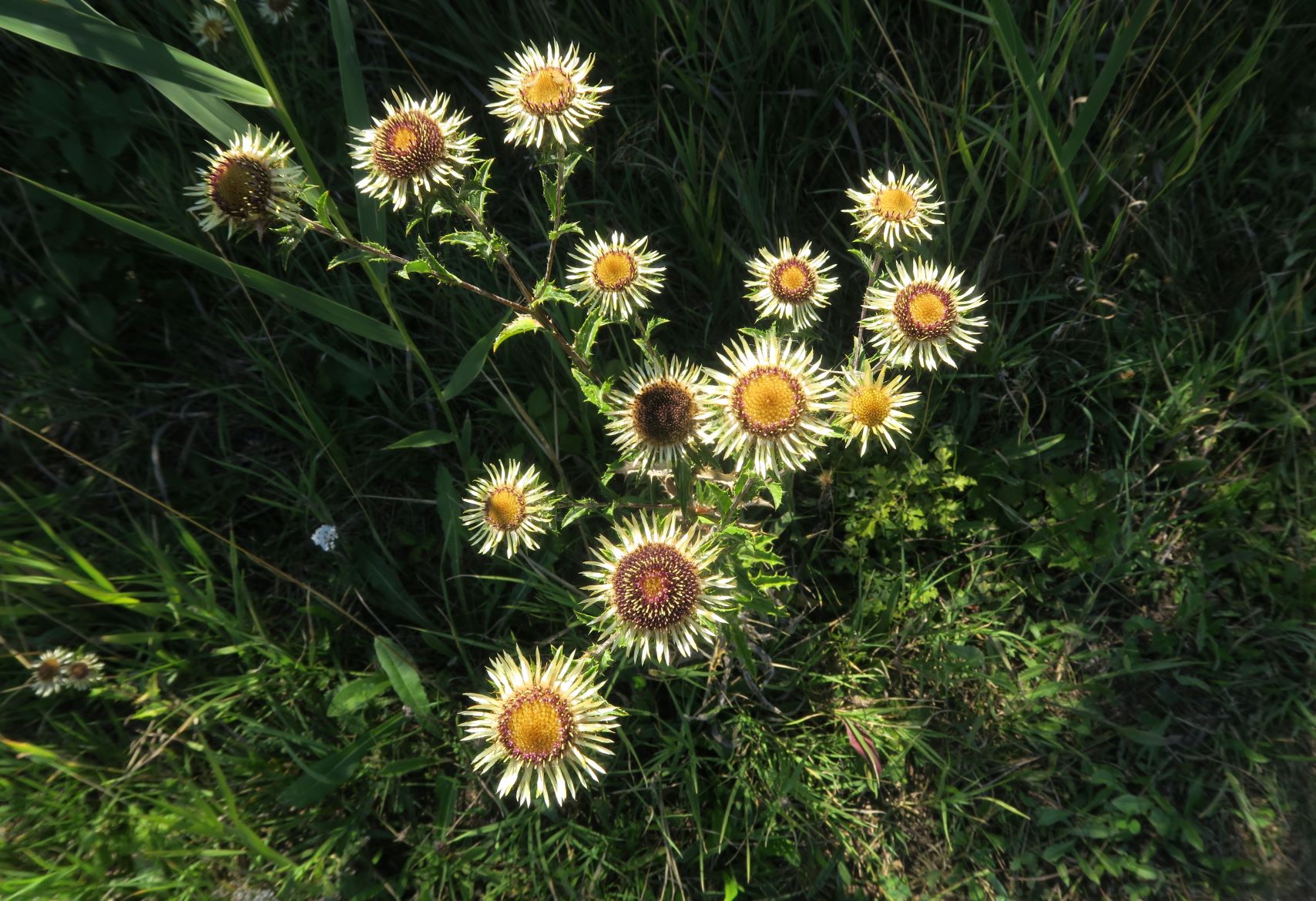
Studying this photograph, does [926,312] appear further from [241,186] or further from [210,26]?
[210,26]

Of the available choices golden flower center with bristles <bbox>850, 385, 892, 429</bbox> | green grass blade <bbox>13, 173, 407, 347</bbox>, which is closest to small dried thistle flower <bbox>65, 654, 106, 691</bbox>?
green grass blade <bbox>13, 173, 407, 347</bbox>

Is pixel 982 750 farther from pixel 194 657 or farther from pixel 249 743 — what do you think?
pixel 194 657

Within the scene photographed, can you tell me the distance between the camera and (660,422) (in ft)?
5.84

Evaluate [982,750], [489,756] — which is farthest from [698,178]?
[982,750]

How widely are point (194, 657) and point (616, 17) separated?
2.51 m

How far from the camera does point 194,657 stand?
243 centimetres

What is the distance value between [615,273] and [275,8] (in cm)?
166

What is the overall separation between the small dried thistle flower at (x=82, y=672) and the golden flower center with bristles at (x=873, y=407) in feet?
7.71

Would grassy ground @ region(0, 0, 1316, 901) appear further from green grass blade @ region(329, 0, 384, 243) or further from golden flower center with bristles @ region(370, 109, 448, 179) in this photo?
golden flower center with bristles @ region(370, 109, 448, 179)

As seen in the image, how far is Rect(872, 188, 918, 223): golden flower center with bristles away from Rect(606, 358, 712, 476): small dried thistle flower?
688mm

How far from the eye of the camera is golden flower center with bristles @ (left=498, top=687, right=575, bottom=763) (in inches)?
67.0

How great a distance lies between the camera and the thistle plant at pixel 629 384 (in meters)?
1.72

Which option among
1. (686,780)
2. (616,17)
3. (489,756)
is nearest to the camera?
(489,756)

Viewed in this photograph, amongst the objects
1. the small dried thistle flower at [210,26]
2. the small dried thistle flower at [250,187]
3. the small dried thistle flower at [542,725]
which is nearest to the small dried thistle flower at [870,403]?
the small dried thistle flower at [542,725]
